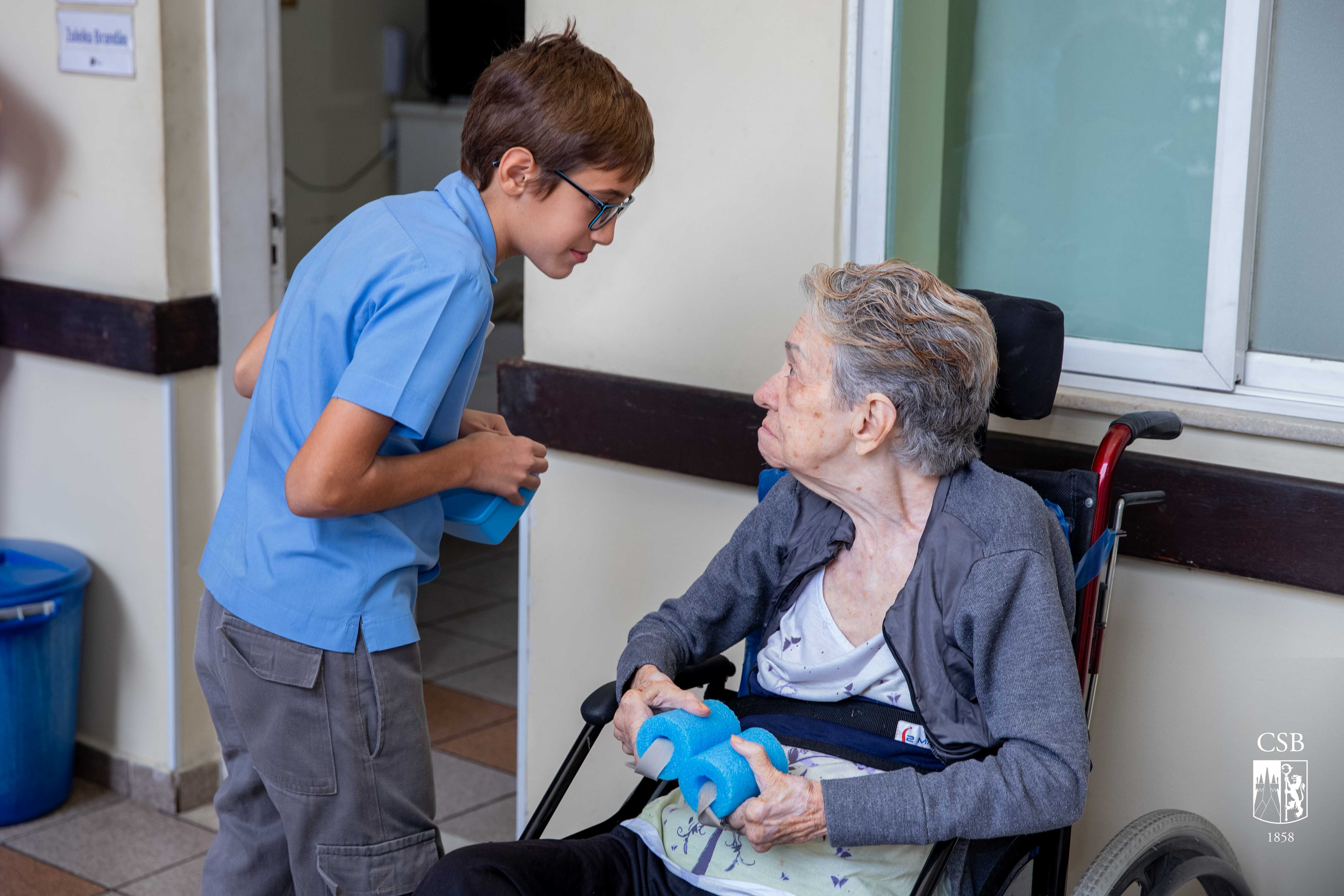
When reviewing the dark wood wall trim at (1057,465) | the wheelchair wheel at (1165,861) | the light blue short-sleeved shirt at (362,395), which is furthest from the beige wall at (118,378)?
the wheelchair wheel at (1165,861)

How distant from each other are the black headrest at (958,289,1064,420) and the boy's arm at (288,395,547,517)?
664 millimetres

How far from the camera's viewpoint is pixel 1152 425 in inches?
63.2

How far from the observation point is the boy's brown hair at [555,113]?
59.3 inches

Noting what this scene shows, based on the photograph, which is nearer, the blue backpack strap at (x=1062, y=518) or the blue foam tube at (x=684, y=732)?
the blue foam tube at (x=684, y=732)

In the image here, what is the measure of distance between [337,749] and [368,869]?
0.52 feet

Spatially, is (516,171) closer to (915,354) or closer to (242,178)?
(915,354)

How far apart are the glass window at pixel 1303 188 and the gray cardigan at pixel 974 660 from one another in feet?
1.79

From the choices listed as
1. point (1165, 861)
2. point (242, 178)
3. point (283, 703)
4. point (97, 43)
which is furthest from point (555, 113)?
point (97, 43)

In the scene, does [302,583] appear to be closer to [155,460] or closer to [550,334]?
[550,334]

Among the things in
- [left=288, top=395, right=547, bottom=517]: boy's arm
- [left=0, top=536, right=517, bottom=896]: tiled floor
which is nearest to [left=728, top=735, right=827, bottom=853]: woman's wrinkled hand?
[left=288, top=395, right=547, bottom=517]: boy's arm

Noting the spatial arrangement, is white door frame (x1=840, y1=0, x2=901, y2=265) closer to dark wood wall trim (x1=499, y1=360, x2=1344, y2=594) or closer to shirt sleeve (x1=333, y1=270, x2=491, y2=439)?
dark wood wall trim (x1=499, y1=360, x2=1344, y2=594)

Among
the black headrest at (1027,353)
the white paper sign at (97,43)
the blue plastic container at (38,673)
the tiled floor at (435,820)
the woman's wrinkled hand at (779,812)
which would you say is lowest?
the tiled floor at (435,820)

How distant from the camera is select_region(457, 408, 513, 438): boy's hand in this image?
1716 mm

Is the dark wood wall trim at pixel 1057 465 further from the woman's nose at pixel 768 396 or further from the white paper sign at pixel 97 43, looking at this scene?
the white paper sign at pixel 97 43
